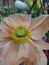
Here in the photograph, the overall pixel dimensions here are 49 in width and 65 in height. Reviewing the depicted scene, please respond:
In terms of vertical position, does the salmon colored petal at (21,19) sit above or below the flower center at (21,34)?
above

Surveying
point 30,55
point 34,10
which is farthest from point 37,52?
point 34,10

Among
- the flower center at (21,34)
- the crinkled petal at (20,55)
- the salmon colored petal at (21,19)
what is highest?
the salmon colored petal at (21,19)
